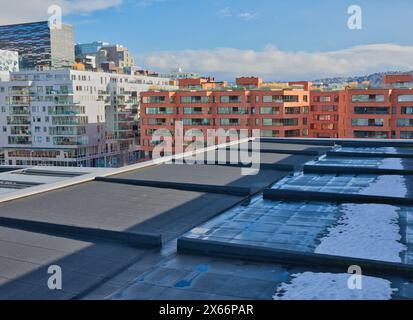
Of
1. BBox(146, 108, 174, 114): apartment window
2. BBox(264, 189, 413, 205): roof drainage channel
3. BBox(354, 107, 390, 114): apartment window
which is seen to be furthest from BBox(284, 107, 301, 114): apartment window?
BBox(264, 189, 413, 205): roof drainage channel

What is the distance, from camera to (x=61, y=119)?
75188mm

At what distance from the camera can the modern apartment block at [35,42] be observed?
13525 centimetres

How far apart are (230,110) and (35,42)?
9431 cm

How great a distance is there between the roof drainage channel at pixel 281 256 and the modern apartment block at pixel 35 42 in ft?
430

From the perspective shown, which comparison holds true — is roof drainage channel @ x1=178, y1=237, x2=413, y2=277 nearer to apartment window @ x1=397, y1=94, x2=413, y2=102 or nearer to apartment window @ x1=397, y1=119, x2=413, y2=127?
apartment window @ x1=397, y1=119, x2=413, y2=127

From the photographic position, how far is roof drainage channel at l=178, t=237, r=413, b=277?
948cm

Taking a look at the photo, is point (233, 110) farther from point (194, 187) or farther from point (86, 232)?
point (86, 232)

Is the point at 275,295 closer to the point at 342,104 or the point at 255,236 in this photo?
the point at 255,236

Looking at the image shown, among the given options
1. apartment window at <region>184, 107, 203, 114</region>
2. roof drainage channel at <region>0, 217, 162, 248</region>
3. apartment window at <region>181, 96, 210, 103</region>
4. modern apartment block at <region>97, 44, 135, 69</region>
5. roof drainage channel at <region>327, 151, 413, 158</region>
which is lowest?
roof drainage channel at <region>0, 217, 162, 248</region>

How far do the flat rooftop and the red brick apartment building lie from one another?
40.7 meters

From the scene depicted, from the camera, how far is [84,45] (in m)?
175

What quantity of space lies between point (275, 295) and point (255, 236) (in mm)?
3604

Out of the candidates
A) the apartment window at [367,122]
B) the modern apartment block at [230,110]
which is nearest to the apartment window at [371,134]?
the apartment window at [367,122]
